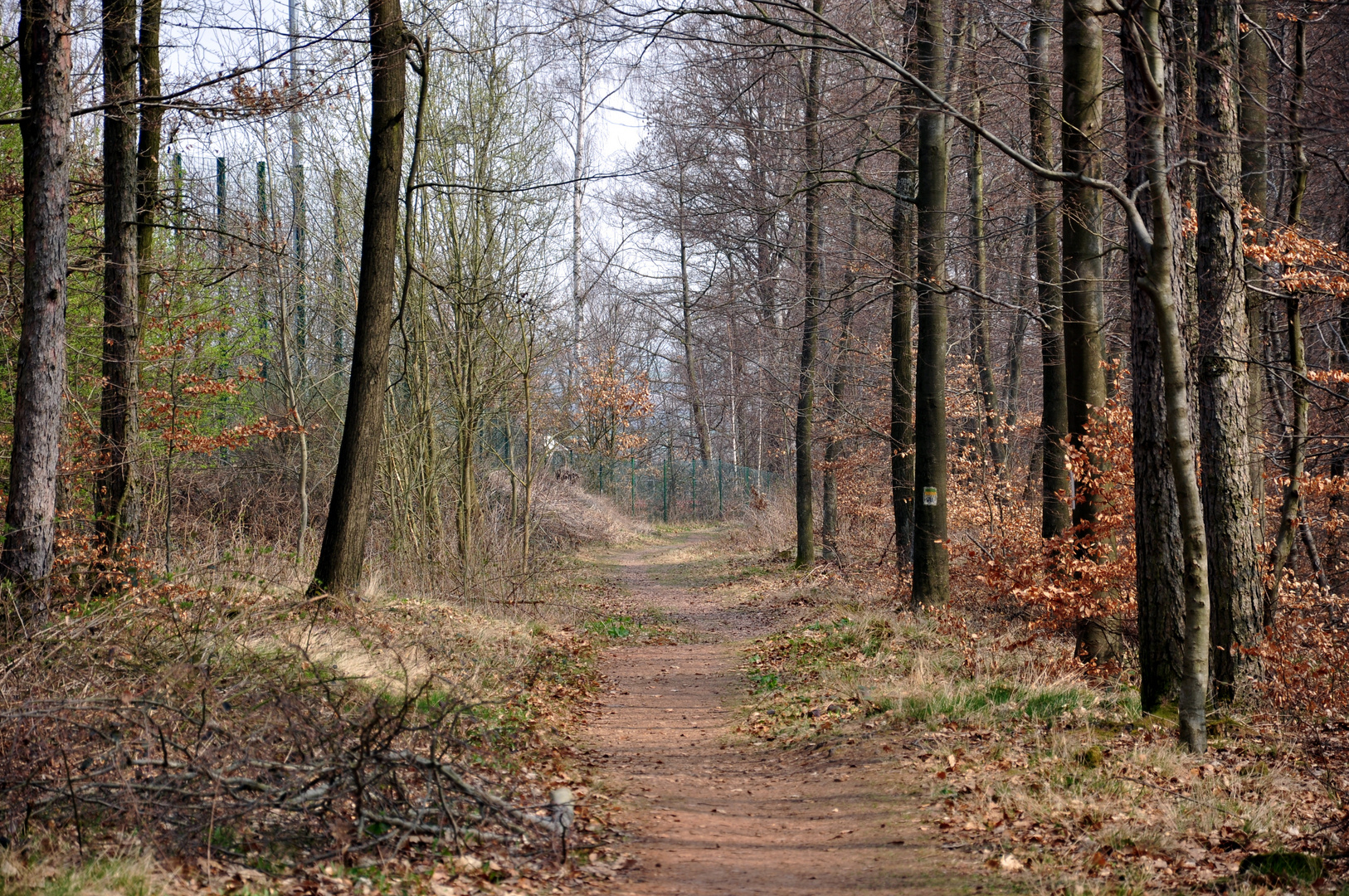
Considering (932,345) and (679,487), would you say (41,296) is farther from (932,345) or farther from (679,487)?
(679,487)

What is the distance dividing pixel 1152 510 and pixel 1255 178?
536cm

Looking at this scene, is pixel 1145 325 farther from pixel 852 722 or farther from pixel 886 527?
pixel 886 527

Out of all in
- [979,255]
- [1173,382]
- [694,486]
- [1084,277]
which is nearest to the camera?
[1173,382]

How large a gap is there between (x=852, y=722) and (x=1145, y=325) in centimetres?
356

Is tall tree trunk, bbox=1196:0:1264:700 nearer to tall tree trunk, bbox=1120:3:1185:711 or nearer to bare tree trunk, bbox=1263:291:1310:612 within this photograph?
tall tree trunk, bbox=1120:3:1185:711

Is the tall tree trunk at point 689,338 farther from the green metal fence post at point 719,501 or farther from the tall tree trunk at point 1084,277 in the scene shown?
the tall tree trunk at point 1084,277

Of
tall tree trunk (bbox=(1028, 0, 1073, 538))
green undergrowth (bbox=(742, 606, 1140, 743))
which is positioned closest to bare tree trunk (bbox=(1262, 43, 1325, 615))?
tall tree trunk (bbox=(1028, 0, 1073, 538))

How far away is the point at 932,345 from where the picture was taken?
36.7 feet

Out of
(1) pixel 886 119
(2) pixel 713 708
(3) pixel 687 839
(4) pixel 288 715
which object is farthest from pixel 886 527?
(4) pixel 288 715

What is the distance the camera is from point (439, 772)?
4586 millimetres

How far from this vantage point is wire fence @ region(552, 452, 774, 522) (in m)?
33.6

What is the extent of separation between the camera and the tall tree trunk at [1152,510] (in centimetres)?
656

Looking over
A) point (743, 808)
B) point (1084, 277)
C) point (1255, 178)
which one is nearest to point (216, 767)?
point (743, 808)

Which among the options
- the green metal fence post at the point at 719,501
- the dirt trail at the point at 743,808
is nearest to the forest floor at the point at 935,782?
the dirt trail at the point at 743,808
